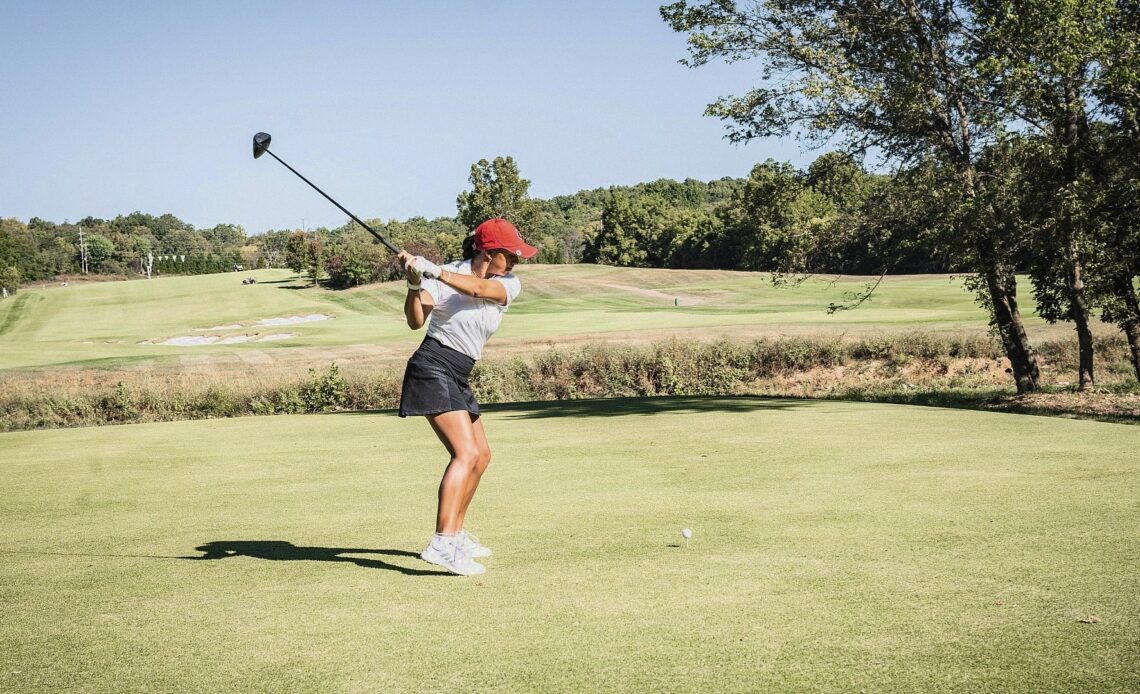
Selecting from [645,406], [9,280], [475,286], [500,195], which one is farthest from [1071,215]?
[9,280]

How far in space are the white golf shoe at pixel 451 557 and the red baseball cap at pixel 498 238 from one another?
77.6 inches

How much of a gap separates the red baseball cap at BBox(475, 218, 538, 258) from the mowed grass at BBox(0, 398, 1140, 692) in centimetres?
215

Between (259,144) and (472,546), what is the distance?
12.3 ft

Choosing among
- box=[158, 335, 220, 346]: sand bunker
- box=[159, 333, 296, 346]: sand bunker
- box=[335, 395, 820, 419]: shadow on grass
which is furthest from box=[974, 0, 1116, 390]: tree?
box=[158, 335, 220, 346]: sand bunker

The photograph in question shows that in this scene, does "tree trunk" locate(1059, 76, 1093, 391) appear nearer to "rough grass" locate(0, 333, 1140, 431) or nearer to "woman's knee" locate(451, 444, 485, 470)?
"rough grass" locate(0, 333, 1140, 431)

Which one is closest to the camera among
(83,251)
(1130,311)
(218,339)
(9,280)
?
(1130,311)

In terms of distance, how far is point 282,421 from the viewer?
60.3 ft

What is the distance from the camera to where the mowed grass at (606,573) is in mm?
4250

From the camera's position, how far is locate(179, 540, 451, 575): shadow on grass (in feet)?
21.8

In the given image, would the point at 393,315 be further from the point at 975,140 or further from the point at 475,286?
the point at 475,286

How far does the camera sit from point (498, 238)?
6.41m

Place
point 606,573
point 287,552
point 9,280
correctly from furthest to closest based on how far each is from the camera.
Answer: point 9,280 < point 287,552 < point 606,573

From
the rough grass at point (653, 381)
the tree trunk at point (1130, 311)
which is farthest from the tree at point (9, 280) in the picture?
the tree trunk at point (1130, 311)

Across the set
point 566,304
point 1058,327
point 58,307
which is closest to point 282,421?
point 1058,327
